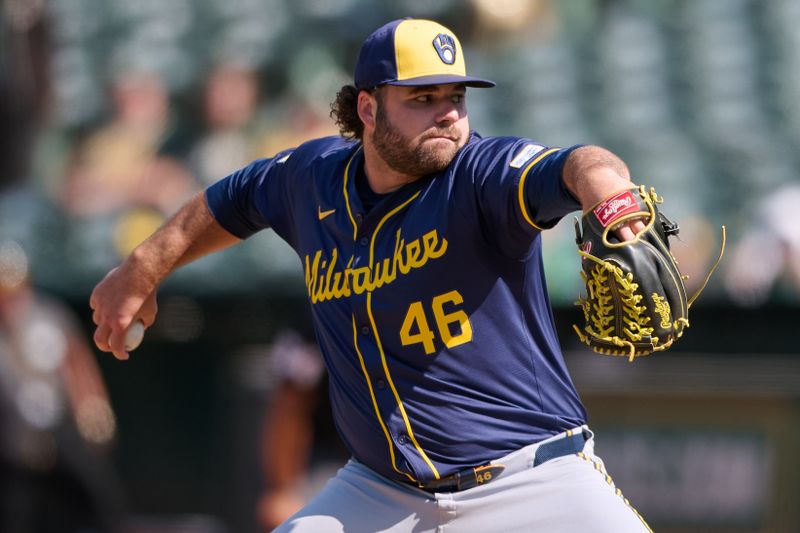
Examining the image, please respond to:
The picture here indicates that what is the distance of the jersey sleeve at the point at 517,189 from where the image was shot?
292 centimetres

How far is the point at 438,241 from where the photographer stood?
326 cm

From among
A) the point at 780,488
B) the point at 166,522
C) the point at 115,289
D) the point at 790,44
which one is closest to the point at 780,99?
the point at 790,44

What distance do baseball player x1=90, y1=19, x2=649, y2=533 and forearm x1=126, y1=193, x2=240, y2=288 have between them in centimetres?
55

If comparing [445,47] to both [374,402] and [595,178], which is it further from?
[374,402]

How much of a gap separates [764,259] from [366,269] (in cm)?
376

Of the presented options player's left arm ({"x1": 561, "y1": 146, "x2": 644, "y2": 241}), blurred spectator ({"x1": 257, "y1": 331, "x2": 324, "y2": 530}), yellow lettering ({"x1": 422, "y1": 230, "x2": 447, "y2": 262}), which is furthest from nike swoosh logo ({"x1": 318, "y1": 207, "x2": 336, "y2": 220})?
blurred spectator ({"x1": 257, "y1": 331, "x2": 324, "y2": 530})

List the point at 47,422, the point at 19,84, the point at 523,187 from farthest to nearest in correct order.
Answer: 1. the point at 19,84
2. the point at 47,422
3. the point at 523,187

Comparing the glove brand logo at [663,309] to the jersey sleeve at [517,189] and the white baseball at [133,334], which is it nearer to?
the jersey sleeve at [517,189]

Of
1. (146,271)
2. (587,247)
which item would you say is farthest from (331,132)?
(587,247)

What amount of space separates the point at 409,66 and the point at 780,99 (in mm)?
4646

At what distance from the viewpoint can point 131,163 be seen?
7.99m

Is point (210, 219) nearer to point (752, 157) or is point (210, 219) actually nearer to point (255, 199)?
point (255, 199)

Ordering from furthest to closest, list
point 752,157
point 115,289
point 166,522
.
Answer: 1. point 166,522
2. point 752,157
3. point 115,289

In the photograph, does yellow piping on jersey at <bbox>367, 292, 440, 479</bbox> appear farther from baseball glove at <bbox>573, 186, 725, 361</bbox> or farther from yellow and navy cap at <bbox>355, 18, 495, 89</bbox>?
baseball glove at <bbox>573, 186, 725, 361</bbox>
